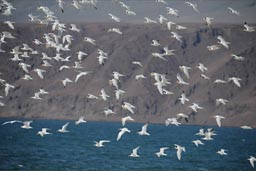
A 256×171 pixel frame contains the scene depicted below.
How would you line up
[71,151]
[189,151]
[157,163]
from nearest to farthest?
1. [157,163]
2. [71,151]
3. [189,151]

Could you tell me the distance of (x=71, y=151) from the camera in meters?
113

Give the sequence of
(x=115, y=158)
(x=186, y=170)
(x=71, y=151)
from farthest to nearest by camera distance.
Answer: (x=71, y=151)
(x=115, y=158)
(x=186, y=170)

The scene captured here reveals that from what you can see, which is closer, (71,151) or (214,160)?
(214,160)

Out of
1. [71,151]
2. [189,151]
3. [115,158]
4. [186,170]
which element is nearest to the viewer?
[186,170]

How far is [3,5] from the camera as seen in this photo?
69.4 m

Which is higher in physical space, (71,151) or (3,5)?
(3,5)

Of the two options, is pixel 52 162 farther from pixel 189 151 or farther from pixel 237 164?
pixel 189 151

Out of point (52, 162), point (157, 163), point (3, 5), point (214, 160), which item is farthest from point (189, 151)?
point (3, 5)

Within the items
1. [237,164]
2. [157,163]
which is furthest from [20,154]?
[237,164]

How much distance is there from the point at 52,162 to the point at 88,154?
57.5 feet

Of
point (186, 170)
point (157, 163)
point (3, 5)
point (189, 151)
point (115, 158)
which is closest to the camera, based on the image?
point (3, 5)

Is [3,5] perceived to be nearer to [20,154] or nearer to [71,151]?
[20,154]

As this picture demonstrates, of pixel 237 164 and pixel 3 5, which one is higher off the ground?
pixel 3 5

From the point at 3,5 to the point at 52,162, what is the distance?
26167mm
